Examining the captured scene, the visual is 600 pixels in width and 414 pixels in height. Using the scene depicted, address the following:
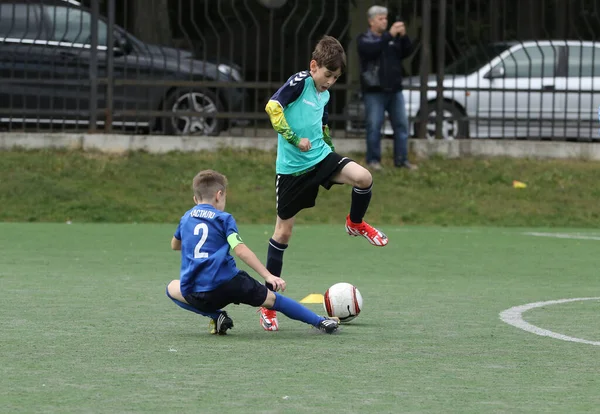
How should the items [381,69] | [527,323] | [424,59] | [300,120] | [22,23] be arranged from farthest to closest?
[424,59] → [22,23] → [381,69] → [300,120] → [527,323]

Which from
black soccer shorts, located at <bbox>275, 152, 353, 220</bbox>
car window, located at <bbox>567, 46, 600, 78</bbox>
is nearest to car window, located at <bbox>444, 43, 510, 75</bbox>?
car window, located at <bbox>567, 46, 600, 78</bbox>

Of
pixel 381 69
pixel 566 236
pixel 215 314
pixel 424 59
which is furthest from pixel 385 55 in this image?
pixel 215 314

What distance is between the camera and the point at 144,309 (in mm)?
7977

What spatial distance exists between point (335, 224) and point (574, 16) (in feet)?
17.5

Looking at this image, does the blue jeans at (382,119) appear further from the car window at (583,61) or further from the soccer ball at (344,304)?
the soccer ball at (344,304)

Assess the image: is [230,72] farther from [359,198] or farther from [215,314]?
[215,314]

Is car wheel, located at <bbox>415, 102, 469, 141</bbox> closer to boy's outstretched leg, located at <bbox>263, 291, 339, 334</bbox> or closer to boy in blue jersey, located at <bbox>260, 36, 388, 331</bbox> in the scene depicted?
boy in blue jersey, located at <bbox>260, 36, 388, 331</bbox>

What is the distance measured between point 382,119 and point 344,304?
31.7 feet

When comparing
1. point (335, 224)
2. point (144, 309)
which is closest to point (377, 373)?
point (144, 309)

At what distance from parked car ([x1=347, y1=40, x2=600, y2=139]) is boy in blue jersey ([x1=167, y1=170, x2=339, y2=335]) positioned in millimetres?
11377

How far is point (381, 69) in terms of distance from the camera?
16656 millimetres

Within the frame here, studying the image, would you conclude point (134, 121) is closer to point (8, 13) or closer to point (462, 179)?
point (8, 13)

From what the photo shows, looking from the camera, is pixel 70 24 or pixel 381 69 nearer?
pixel 381 69

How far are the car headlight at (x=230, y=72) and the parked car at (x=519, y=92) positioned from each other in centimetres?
169
